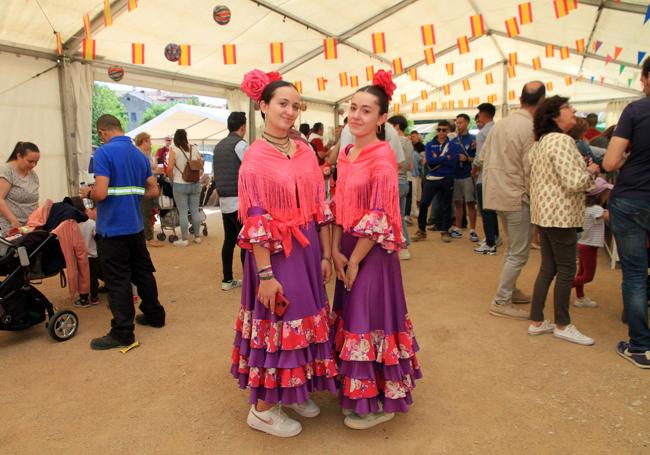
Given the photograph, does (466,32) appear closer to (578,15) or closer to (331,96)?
(578,15)

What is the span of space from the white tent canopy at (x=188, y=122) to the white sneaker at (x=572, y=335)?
35.5 feet

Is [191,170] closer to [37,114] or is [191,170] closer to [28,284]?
[37,114]

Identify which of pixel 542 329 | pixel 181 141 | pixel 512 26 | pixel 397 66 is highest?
pixel 397 66

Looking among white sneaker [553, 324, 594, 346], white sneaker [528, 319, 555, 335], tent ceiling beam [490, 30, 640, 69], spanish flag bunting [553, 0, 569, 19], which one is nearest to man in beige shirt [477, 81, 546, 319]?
white sneaker [528, 319, 555, 335]

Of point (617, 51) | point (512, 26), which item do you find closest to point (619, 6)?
point (512, 26)

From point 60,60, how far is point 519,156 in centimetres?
666

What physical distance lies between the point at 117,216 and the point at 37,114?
4539 mm

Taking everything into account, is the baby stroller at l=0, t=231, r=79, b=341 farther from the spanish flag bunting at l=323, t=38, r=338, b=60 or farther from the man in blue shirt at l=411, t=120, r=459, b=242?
the spanish flag bunting at l=323, t=38, r=338, b=60

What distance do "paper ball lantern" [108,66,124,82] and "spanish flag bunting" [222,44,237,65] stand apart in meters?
1.76

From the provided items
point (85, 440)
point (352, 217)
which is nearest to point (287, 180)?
point (352, 217)

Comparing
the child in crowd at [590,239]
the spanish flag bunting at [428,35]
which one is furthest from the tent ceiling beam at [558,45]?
the child in crowd at [590,239]

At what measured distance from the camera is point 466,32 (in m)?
10.9

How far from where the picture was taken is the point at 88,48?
252 inches

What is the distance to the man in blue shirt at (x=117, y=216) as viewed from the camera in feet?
10.5
